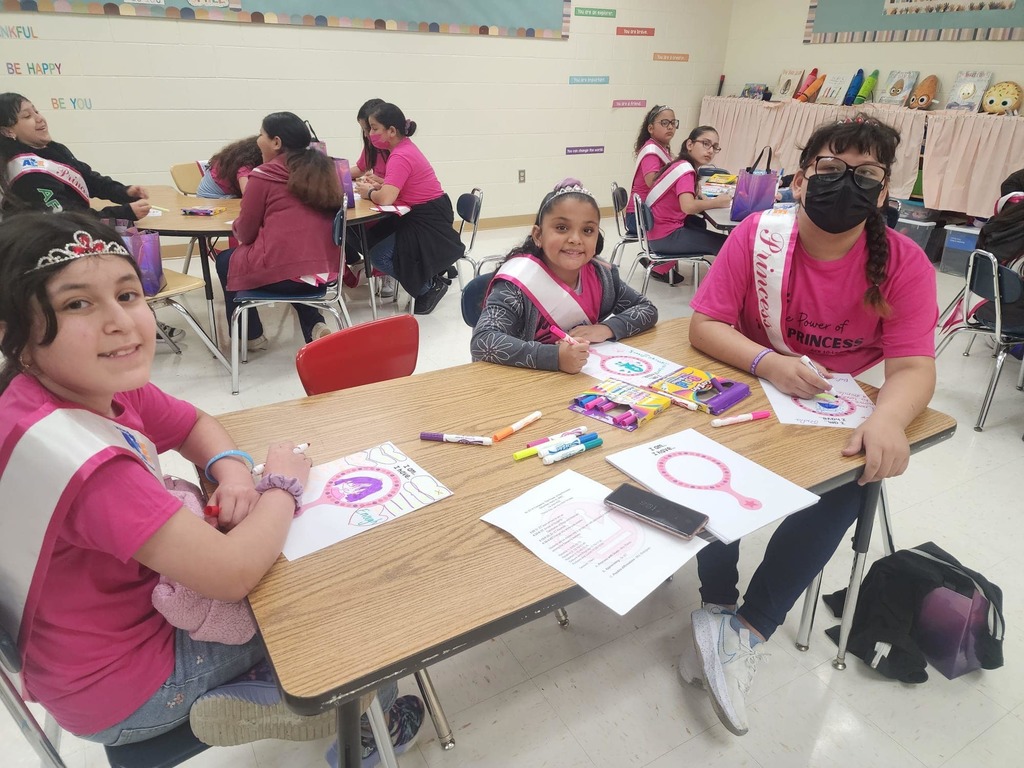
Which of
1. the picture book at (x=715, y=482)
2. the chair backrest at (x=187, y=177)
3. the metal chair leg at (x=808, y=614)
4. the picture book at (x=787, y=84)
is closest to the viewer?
the picture book at (x=715, y=482)

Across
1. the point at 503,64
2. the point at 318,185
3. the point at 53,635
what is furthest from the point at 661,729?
the point at 503,64

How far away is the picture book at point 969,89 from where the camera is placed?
4754 mm

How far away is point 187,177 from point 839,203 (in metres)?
3.99

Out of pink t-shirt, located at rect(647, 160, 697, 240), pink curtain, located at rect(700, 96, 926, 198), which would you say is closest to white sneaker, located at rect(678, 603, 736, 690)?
pink t-shirt, located at rect(647, 160, 697, 240)

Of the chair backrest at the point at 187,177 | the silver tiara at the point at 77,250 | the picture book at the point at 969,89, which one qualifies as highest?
the picture book at the point at 969,89

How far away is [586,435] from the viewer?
3.83 feet

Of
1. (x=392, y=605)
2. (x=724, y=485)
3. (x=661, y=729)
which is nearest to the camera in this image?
(x=392, y=605)

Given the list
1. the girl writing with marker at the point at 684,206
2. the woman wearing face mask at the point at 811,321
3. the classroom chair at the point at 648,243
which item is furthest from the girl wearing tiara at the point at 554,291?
the girl writing with marker at the point at 684,206

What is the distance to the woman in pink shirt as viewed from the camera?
3594 mm

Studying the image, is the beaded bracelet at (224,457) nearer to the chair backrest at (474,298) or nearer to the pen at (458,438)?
the pen at (458,438)

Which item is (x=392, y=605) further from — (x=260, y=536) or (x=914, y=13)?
(x=914, y=13)

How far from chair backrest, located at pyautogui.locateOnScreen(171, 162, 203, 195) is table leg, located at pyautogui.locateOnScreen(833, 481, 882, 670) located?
4.10 m

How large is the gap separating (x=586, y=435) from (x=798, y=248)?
0.79m

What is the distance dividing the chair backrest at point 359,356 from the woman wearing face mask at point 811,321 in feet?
2.48
